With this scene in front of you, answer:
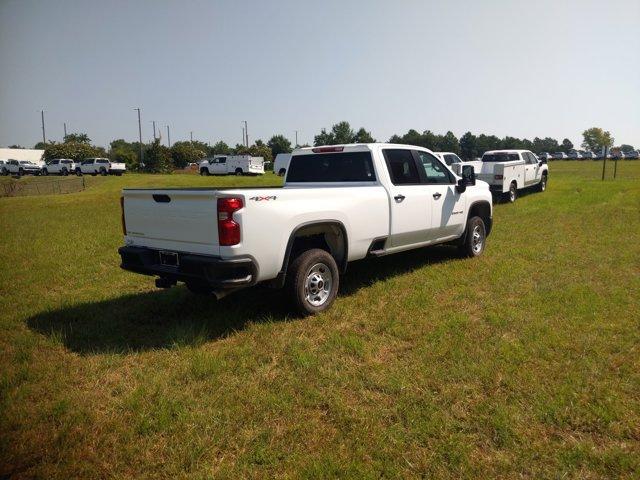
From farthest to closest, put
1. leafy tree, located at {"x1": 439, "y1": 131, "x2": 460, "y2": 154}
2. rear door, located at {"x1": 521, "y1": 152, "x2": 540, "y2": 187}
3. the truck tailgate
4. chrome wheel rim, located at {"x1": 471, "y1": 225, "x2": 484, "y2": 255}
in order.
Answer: leafy tree, located at {"x1": 439, "y1": 131, "x2": 460, "y2": 154}, rear door, located at {"x1": 521, "y1": 152, "x2": 540, "y2": 187}, chrome wheel rim, located at {"x1": 471, "y1": 225, "x2": 484, "y2": 255}, the truck tailgate

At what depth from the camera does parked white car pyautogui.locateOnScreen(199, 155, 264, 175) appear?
1566 inches

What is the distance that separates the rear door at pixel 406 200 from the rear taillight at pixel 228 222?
2.45m

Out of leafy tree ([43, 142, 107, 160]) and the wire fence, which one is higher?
leafy tree ([43, 142, 107, 160])

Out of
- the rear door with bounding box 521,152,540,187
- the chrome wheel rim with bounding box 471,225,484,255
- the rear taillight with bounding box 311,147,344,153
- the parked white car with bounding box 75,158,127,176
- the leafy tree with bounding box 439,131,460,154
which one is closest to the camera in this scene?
the rear taillight with bounding box 311,147,344,153

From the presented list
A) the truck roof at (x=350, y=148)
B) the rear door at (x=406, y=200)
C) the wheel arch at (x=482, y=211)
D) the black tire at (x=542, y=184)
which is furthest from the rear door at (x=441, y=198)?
the black tire at (x=542, y=184)

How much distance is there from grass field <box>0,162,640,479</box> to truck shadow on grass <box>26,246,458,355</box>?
1.2 inches

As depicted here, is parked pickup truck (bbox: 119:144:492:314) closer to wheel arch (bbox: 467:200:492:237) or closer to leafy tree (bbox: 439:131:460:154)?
wheel arch (bbox: 467:200:492:237)

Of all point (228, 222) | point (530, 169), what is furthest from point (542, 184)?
point (228, 222)

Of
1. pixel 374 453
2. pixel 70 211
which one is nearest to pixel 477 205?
pixel 374 453

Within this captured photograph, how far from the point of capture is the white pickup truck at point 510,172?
53.4 ft

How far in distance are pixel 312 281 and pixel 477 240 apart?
4195 mm

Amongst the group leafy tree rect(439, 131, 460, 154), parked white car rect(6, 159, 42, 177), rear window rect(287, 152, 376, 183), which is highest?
leafy tree rect(439, 131, 460, 154)

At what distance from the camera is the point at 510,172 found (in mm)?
16641

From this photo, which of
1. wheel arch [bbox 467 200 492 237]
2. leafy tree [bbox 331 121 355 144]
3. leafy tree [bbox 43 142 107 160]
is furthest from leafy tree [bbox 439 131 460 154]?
wheel arch [bbox 467 200 492 237]
